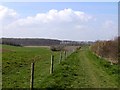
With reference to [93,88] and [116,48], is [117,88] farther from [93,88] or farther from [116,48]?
[116,48]

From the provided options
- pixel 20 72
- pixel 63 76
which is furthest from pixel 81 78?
pixel 20 72

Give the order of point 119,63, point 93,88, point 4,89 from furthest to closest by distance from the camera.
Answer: point 119,63
point 93,88
point 4,89

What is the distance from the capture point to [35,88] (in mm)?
13141

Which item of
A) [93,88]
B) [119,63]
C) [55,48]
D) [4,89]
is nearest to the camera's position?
[4,89]

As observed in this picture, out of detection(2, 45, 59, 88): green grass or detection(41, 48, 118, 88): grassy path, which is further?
detection(2, 45, 59, 88): green grass

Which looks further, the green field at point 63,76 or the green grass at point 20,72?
the green grass at point 20,72

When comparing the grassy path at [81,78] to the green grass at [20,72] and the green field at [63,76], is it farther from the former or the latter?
the green grass at [20,72]

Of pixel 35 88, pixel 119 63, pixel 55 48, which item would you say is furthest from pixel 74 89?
pixel 55 48

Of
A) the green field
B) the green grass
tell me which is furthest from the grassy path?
the green grass

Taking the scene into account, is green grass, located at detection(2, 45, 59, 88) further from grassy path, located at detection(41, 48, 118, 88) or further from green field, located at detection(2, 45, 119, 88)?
grassy path, located at detection(41, 48, 118, 88)

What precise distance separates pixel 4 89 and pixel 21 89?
2.43ft

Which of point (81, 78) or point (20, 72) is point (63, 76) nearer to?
point (81, 78)

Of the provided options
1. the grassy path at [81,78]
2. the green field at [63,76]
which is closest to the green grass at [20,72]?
the green field at [63,76]

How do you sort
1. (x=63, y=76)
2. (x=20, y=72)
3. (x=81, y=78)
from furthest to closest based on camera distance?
(x=20, y=72), (x=63, y=76), (x=81, y=78)
